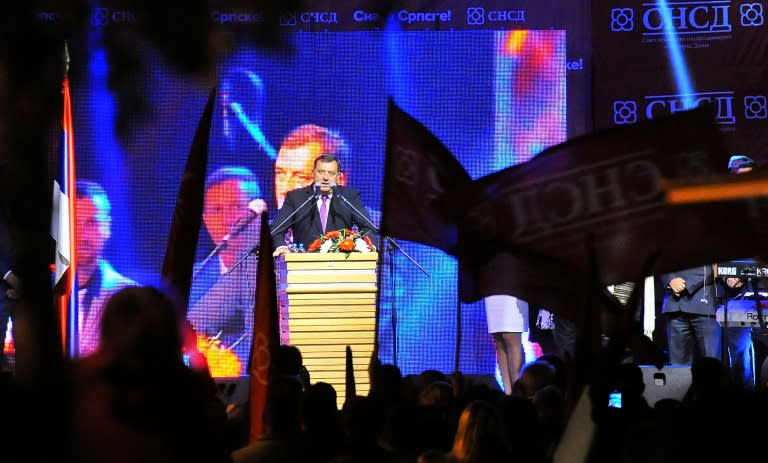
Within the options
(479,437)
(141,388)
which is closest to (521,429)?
(479,437)

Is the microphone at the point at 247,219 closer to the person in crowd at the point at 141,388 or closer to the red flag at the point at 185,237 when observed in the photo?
the red flag at the point at 185,237

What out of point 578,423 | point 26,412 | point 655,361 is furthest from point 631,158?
point 26,412

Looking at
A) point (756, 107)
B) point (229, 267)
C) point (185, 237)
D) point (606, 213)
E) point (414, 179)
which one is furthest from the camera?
point (229, 267)

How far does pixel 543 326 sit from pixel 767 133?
3437mm

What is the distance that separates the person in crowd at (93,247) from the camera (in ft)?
42.2

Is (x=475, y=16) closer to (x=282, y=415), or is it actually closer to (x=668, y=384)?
(x=668, y=384)

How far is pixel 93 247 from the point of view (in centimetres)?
1292

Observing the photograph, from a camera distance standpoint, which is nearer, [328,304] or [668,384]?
[668,384]

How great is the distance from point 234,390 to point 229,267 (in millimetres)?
5172

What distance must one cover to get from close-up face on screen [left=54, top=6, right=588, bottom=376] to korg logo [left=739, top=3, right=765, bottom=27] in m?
1.85

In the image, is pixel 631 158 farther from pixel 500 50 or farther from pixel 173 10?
pixel 500 50

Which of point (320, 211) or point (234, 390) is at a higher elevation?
point (320, 211)

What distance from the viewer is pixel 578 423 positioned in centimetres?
287

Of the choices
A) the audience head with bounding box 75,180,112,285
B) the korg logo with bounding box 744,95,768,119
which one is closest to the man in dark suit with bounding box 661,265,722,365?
the korg logo with bounding box 744,95,768,119
